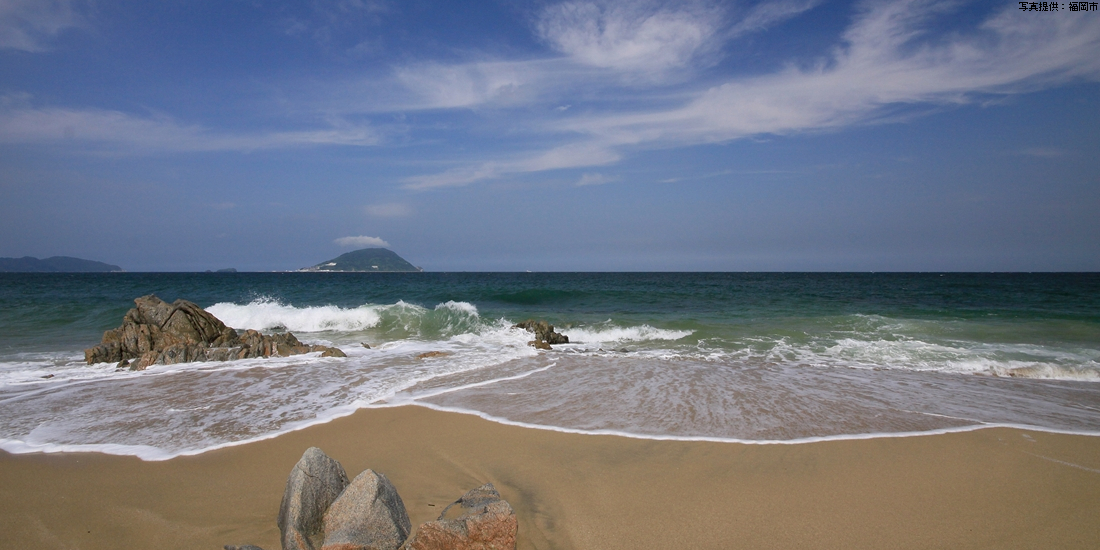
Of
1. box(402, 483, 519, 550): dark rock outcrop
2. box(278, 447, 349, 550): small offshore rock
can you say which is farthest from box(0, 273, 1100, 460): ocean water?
box(402, 483, 519, 550): dark rock outcrop

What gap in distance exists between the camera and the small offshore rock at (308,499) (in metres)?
2.81

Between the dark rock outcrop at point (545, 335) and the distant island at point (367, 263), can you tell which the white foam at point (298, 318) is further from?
the distant island at point (367, 263)

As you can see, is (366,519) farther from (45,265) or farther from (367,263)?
(45,265)

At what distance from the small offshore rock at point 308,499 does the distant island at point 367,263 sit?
129 meters

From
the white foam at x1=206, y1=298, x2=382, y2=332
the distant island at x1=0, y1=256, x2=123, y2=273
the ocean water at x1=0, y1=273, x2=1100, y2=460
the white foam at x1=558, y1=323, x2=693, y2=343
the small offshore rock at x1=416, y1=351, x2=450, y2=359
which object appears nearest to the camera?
the ocean water at x1=0, y1=273, x2=1100, y2=460

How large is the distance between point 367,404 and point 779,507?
4.80 m

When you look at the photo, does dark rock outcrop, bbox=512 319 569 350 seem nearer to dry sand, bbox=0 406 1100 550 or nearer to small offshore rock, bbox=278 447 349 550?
dry sand, bbox=0 406 1100 550

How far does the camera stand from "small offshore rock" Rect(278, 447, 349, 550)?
2.81 metres

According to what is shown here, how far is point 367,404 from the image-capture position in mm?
6410

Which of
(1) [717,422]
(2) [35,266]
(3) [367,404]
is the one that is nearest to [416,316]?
(3) [367,404]

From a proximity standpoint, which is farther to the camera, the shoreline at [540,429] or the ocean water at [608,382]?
the ocean water at [608,382]

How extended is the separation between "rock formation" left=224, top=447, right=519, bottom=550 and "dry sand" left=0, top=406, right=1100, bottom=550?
290mm

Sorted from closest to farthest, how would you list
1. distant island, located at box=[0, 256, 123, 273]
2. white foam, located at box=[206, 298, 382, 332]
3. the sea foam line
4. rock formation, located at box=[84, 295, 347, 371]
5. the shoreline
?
the shoreline < the sea foam line < rock formation, located at box=[84, 295, 347, 371] < white foam, located at box=[206, 298, 382, 332] < distant island, located at box=[0, 256, 123, 273]

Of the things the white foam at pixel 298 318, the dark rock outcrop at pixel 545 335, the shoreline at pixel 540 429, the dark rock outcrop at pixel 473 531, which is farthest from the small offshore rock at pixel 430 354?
the white foam at pixel 298 318
